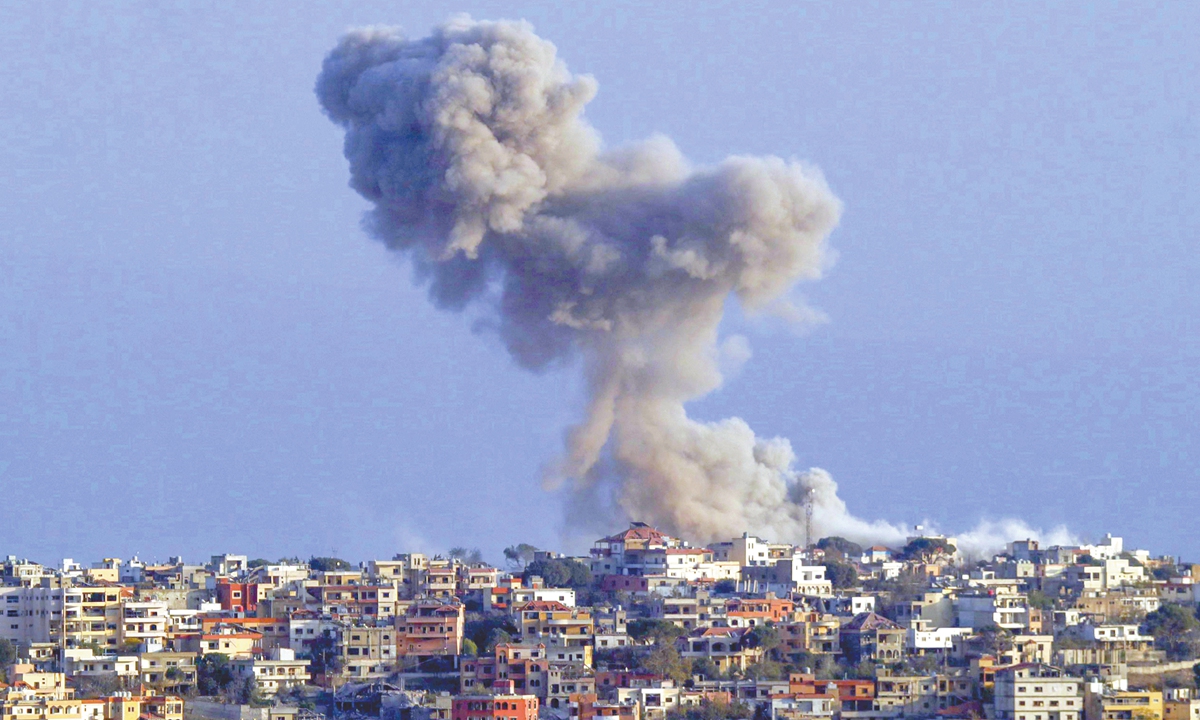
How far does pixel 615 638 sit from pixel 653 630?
2.74 feet

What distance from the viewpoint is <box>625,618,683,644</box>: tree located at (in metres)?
66.7

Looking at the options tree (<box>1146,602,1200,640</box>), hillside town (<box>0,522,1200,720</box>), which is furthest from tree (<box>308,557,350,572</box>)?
tree (<box>1146,602,1200,640</box>)

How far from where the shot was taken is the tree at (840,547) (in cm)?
8081

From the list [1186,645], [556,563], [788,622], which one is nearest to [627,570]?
[556,563]

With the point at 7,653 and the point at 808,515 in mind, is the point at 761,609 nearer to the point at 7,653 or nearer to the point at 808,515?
the point at 808,515

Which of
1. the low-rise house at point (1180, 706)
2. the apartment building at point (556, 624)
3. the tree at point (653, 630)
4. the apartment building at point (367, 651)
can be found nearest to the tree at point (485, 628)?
the apartment building at point (556, 624)

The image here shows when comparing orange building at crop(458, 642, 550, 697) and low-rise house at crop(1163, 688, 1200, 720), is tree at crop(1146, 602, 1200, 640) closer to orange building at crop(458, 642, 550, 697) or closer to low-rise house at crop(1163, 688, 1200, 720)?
low-rise house at crop(1163, 688, 1200, 720)

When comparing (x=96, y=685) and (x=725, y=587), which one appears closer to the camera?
(x=96, y=685)

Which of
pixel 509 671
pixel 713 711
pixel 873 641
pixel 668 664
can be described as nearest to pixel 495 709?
pixel 509 671

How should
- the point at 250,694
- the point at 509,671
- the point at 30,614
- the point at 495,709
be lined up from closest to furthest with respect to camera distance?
the point at 495,709 → the point at 250,694 → the point at 509,671 → the point at 30,614

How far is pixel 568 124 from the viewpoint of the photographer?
81875 millimetres

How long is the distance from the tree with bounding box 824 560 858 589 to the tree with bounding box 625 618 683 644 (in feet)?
27.5

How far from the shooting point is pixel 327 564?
81.8 metres

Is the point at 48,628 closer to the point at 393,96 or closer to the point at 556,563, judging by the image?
the point at 556,563
